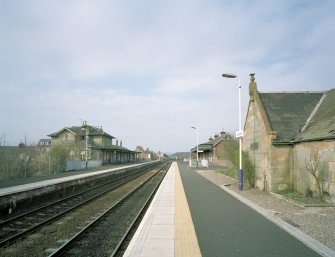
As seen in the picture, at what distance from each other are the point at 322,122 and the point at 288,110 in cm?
361

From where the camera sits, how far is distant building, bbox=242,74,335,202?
45.0 ft

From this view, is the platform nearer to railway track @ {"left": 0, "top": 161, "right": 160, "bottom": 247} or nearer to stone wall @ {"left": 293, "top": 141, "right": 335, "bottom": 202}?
railway track @ {"left": 0, "top": 161, "right": 160, "bottom": 247}

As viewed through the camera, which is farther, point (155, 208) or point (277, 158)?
point (277, 158)

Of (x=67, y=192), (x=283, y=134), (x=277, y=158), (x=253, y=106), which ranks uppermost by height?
(x=253, y=106)

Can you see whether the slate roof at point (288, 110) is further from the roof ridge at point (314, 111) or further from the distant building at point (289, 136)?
the roof ridge at point (314, 111)

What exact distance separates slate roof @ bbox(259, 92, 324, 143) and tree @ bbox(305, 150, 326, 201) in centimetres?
252

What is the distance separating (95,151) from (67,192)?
1532 inches

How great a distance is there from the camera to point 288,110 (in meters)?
19.1

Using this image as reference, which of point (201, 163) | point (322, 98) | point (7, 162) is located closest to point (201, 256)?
point (322, 98)

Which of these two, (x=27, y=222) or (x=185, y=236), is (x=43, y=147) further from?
→ (x=185, y=236)

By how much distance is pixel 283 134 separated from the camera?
56.5ft

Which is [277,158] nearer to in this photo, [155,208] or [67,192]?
[155,208]

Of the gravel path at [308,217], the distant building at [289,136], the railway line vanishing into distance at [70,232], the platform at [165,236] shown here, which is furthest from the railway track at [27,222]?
the distant building at [289,136]

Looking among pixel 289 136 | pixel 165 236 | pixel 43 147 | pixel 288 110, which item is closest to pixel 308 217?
pixel 165 236
